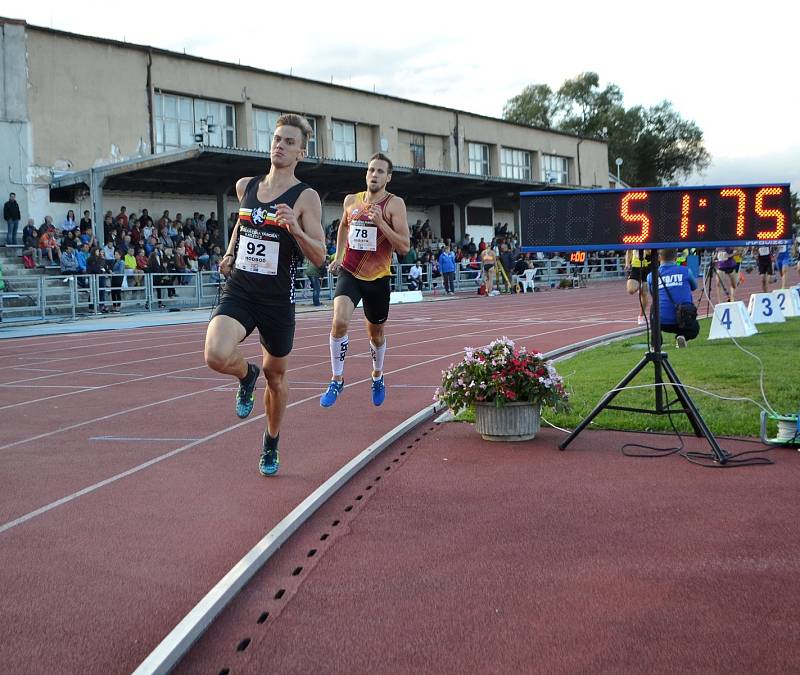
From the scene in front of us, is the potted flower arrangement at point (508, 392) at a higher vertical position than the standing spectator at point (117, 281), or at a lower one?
lower

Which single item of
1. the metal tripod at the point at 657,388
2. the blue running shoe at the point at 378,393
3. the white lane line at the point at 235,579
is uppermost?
the metal tripod at the point at 657,388

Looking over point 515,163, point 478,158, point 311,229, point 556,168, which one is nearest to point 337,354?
point 311,229

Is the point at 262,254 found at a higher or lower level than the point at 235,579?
higher

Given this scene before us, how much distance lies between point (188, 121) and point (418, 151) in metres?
14.7

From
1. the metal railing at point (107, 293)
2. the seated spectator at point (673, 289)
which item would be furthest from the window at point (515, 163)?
the seated spectator at point (673, 289)

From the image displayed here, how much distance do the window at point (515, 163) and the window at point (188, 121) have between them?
20.2m

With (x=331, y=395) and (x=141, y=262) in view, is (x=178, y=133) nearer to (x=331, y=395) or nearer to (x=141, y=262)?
(x=141, y=262)

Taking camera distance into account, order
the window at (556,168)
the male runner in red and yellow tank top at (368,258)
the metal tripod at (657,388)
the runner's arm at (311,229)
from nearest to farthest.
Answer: the runner's arm at (311,229) < the metal tripod at (657,388) < the male runner in red and yellow tank top at (368,258) < the window at (556,168)

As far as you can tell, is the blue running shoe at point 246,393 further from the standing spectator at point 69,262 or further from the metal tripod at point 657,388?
the standing spectator at point 69,262

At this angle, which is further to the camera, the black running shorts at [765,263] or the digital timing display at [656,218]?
the black running shorts at [765,263]

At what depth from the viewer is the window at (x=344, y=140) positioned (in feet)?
141

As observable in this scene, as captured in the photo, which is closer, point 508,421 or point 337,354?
point 508,421

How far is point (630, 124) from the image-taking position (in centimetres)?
9350

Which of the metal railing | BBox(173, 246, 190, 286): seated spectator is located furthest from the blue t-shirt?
BBox(173, 246, 190, 286): seated spectator
